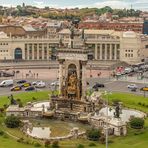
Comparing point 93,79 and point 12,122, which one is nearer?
point 12,122

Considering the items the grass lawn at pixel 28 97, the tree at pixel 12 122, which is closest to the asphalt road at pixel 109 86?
the grass lawn at pixel 28 97

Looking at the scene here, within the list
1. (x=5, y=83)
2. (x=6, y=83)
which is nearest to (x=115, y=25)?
(x=6, y=83)

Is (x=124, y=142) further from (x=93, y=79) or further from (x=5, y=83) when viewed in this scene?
(x=93, y=79)

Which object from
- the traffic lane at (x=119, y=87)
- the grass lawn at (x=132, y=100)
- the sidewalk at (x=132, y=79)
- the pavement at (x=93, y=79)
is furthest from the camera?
the sidewalk at (x=132, y=79)

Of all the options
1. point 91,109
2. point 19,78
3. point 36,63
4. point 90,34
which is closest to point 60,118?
point 91,109

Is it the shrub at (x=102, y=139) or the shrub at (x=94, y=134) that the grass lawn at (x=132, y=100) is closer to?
the shrub at (x=102, y=139)

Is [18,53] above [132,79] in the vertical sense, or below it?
above
